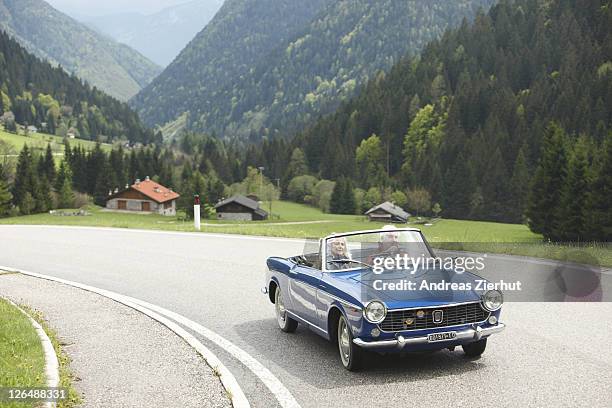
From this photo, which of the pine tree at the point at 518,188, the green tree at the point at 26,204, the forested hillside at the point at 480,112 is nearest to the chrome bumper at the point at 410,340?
the green tree at the point at 26,204

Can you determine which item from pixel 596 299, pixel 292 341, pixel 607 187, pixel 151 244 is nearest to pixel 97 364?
pixel 292 341

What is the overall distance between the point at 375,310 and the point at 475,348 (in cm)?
132

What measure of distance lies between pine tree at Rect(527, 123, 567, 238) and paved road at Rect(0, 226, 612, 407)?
5110cm

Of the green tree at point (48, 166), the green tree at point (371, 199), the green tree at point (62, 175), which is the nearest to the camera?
the green tree at point (62, 175)

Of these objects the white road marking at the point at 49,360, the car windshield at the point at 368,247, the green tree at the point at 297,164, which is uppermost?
the green tree at the point at 297,164

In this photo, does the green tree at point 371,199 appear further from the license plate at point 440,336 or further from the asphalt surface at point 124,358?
the license plate at point 440,336

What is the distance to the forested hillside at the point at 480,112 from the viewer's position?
12769 cm

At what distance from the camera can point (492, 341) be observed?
784 cm

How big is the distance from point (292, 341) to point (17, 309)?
4.46 m

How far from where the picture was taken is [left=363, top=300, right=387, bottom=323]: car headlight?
258 inches

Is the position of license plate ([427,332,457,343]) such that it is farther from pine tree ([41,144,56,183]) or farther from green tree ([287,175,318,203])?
green tree ([287,175,318,203])

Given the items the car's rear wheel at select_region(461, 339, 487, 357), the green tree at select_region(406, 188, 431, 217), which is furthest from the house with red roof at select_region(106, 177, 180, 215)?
the car's rear wheel at select_region(461, 339, 487, 357)

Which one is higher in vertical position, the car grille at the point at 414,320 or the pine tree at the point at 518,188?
the pine tree at the point at 518,188

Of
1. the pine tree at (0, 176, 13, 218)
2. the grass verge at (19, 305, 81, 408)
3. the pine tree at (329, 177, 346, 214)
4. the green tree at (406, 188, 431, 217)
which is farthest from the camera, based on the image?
the pine tree at (329, 177, 346, 214)
